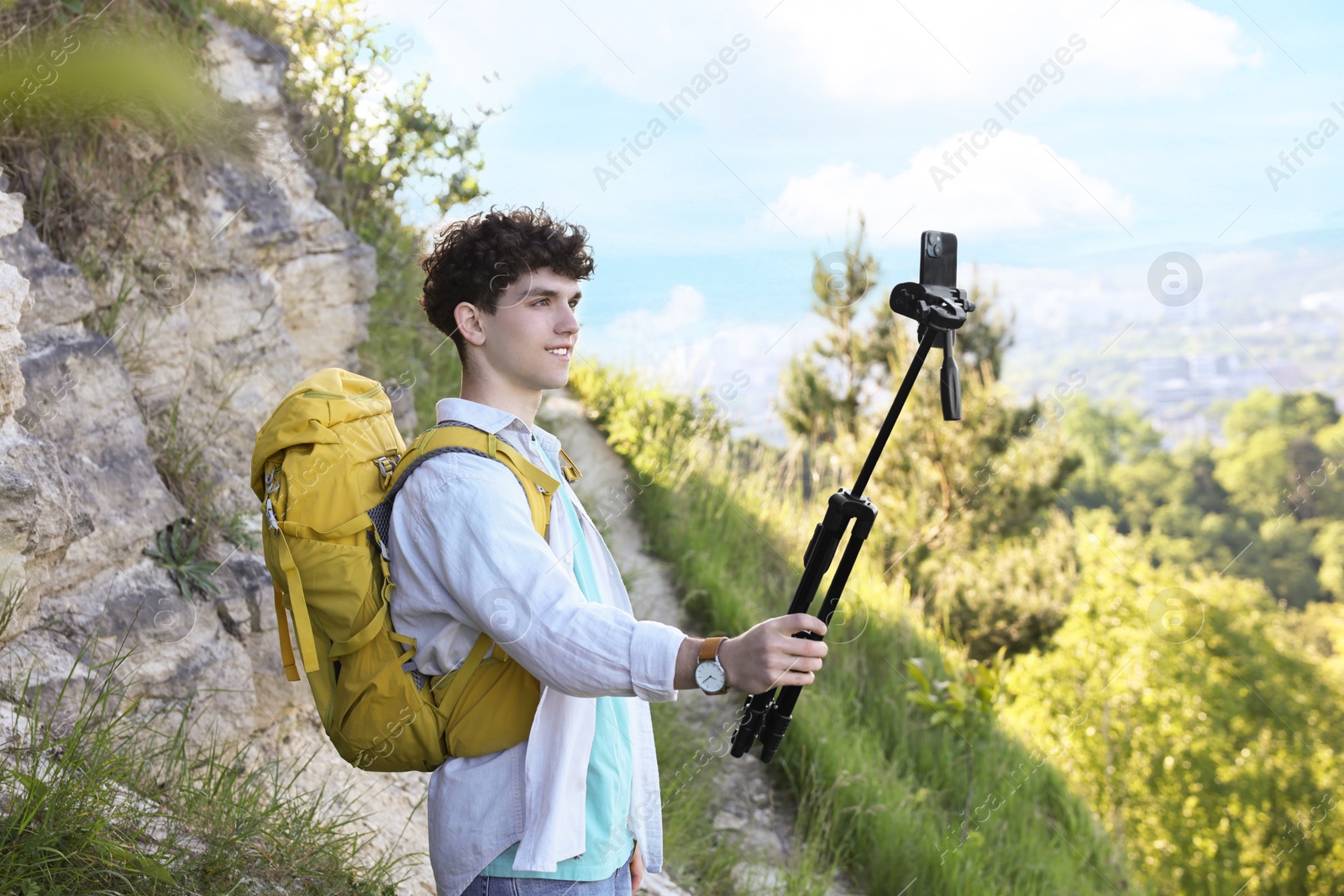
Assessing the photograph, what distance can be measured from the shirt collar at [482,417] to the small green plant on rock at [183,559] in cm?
225

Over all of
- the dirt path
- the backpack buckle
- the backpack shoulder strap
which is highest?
the backpack shoulder strap

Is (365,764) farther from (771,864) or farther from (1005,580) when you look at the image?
(1005,580)

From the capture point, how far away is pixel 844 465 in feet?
50.6

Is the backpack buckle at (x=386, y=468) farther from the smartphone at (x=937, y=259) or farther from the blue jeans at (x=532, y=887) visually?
the smartphone at (x=937, y=259)

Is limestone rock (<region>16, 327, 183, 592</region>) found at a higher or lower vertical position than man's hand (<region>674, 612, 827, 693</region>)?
lower

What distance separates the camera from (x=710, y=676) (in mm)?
1719

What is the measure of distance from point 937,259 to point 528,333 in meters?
0.91

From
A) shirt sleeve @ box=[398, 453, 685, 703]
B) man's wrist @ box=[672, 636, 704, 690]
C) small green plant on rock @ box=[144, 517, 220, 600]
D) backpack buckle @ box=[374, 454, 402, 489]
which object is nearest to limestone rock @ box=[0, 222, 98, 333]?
small green plant on rock @ box=[144, 517, 220, 600]

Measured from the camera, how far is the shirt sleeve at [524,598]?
1.74 meters

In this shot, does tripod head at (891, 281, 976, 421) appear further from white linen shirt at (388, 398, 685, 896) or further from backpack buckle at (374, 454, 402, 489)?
backpack buckle at (374, 454, 402, 489)

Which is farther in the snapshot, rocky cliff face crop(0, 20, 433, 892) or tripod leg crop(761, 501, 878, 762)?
rocky cliff face crop(0, 20, 433, 892)

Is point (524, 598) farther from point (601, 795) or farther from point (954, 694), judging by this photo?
point (954, 694)

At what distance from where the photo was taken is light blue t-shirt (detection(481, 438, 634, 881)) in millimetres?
1994

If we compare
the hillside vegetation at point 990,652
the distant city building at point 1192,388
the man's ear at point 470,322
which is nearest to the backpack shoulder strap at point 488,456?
the man's ear at point 470,322
